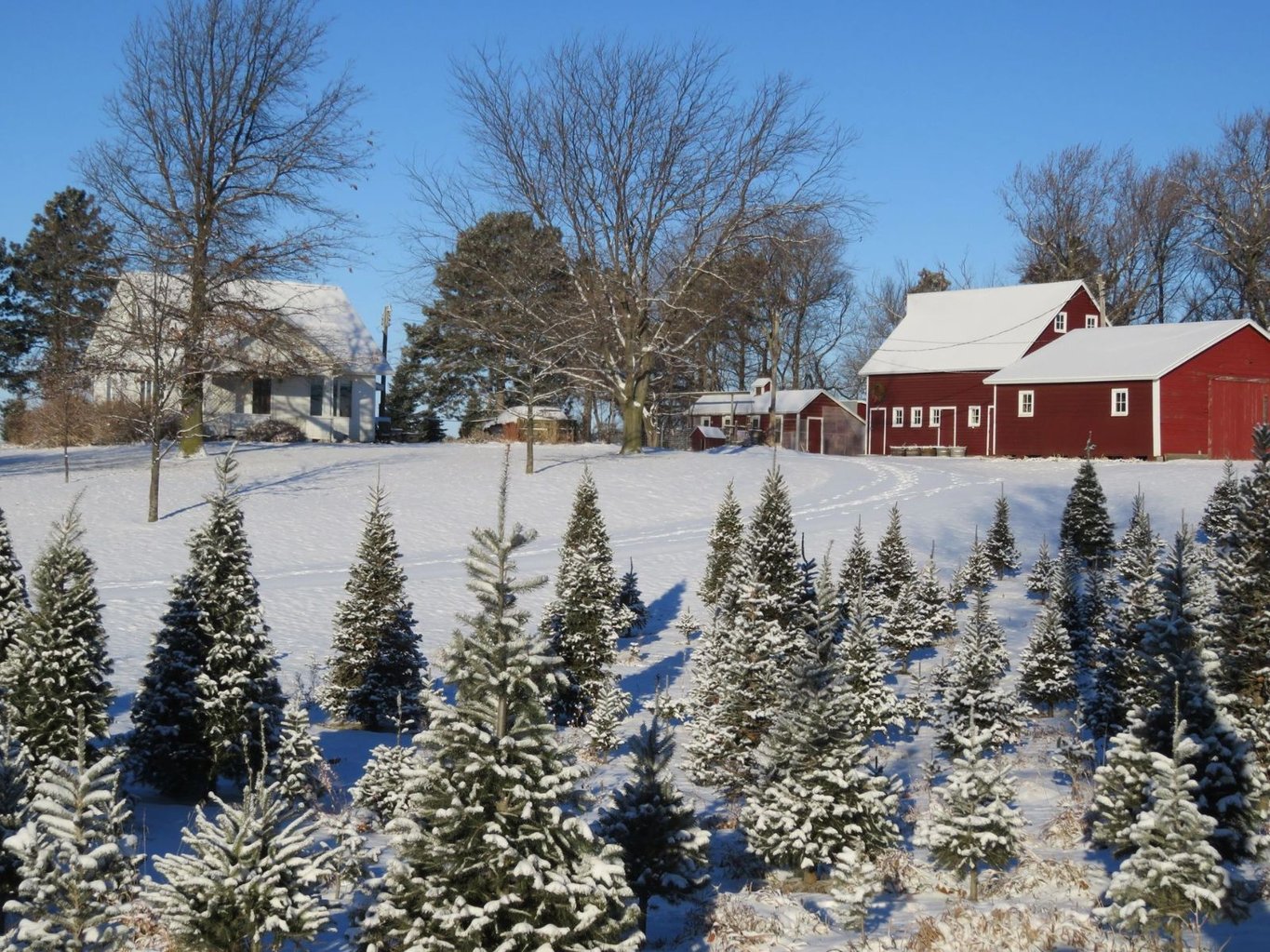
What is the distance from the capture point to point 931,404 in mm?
53781

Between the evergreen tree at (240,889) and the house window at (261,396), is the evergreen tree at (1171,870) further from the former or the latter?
the house window at (261,396)

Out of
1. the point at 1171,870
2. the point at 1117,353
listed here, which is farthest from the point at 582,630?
the point at 1117,353

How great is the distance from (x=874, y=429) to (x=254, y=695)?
4850cm

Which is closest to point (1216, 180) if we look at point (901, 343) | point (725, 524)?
point (901, 343)

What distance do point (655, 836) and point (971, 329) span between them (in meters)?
50.6

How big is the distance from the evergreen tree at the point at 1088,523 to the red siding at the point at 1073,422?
59.0ft

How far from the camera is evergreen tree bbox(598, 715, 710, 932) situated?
28.9 ft

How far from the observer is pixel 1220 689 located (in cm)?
1155

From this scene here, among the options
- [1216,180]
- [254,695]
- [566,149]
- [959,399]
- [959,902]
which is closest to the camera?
[959,902]

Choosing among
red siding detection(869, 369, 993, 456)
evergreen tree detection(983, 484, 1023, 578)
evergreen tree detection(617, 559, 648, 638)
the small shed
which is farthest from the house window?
evergreen tree detection(983, 484, 1023, 578)

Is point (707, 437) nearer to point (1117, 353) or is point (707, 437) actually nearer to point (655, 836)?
point (1117, 353)

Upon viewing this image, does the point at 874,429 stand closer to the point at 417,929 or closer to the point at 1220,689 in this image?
the point at 1220,689

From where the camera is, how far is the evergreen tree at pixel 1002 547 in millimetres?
26422

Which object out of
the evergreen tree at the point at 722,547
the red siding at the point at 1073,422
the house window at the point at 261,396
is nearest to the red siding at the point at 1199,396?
the red siding at the point at 1073,422
